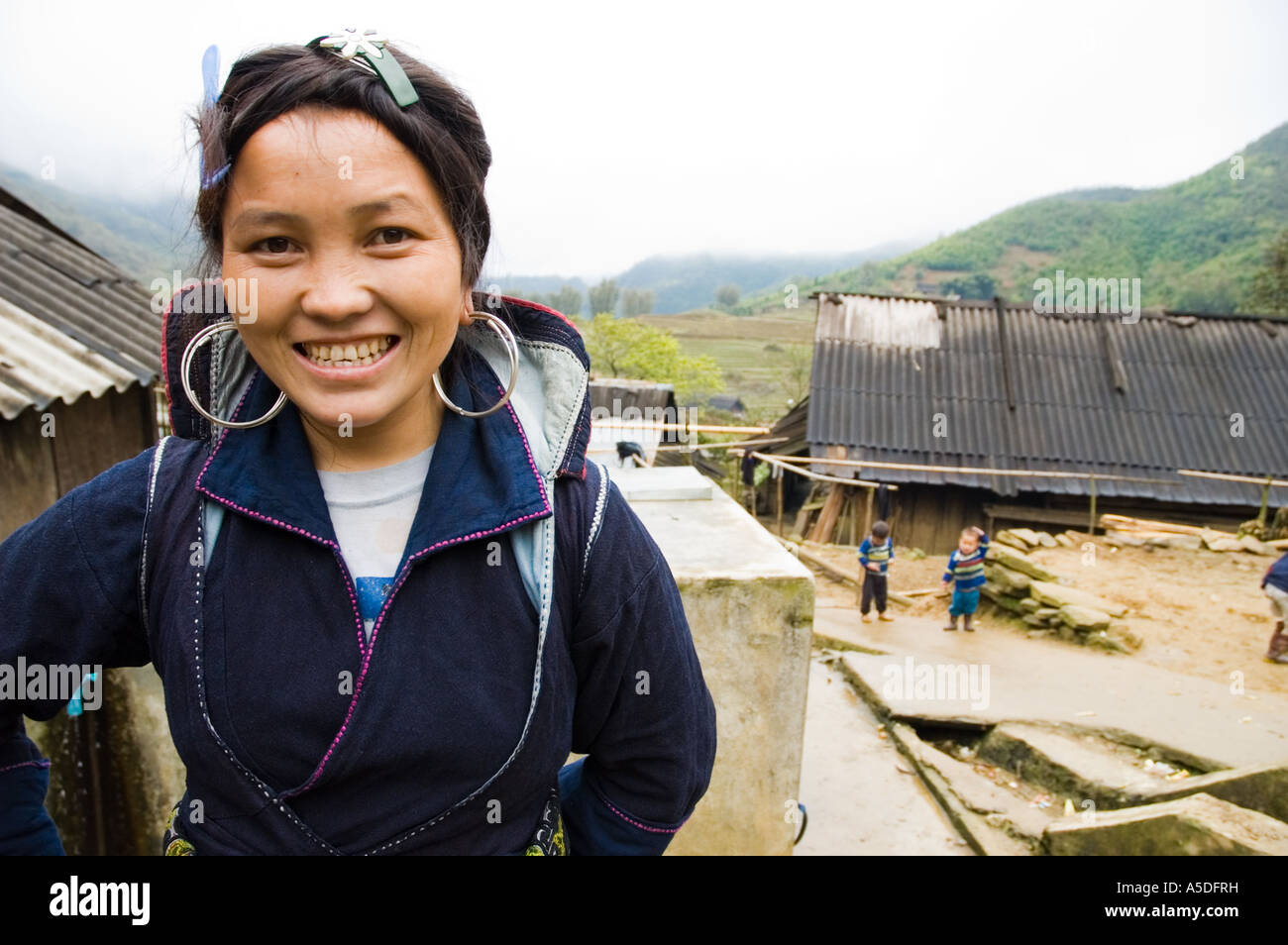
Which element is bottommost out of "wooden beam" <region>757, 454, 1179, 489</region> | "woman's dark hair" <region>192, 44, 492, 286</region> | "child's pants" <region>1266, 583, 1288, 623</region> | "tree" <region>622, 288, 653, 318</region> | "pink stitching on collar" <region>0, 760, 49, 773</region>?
"child's pants" <region>1266, 583, 1288, 623</region>

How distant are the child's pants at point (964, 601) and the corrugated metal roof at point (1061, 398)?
18.2ft

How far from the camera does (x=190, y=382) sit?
4.00 feet

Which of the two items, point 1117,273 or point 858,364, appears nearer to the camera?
point 858,364

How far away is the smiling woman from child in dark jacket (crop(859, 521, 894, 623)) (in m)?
8.45

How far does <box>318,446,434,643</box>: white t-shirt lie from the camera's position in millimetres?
1174

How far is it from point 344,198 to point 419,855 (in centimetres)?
91

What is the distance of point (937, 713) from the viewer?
5.95 m

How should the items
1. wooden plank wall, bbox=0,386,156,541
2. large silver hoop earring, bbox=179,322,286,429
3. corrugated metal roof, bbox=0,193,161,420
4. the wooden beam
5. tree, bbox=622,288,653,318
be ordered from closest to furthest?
large silver hoop earring, bbox=179,322,286,429
corrugated metal roof, bbox=0,193,161,420
wooden plank wall, bbox=0,386,156,541
the wooden beam
tree, bbox=622,288,653,318

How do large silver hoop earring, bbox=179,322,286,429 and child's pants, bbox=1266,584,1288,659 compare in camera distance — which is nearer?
large silver hoop earring, bbox=179,322,286,429

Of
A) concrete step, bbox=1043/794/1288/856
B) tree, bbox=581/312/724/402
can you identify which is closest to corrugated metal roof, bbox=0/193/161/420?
concrete step, bbox=1043/794/1288/856

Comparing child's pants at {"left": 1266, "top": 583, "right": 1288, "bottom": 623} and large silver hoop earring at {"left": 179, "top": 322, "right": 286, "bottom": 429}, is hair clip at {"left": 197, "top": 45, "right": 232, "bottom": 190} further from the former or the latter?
child's pants at {"left": 1266, "top": 583, "right": 1288, "bottom": 623}

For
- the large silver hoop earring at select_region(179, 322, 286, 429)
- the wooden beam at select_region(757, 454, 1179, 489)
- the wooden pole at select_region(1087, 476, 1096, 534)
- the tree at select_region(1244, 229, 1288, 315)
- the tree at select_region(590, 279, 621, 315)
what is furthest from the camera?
the tree at select_region(590, 279, 621, 315)
